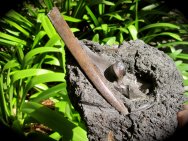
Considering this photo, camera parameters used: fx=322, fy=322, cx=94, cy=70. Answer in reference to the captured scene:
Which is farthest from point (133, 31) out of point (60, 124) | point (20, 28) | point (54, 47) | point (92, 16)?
point (60, 124)

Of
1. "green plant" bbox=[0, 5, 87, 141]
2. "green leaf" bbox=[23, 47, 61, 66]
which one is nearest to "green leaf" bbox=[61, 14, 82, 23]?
"green plant" bbox=[0, 5, 87, 141]

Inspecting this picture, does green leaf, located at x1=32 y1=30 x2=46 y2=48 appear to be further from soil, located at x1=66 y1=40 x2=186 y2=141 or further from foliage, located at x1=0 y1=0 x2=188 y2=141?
soil, located at x1=66 y1=40 x2=186 y2=141

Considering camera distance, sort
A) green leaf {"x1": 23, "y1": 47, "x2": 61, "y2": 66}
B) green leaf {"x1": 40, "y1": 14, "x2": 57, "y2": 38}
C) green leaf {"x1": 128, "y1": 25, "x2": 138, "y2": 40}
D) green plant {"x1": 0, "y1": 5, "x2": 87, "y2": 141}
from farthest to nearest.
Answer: green leaf {"x1": 128, "y1": 25, "x2": 138, "y2": 40} → green leaf {"x1": 40, "y1": 14, "x2": 57, "y2": 38} → green leaf {"x1": 23, "y1": 47, "x2": 61, "y2": 66} → green plant {"x1": 0, "y1": 5, "x2": 87, "y2": 141}

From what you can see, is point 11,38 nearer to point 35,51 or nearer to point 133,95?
point 35,51

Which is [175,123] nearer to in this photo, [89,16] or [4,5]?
[89,16]

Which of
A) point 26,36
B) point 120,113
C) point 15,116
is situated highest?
point 120,113

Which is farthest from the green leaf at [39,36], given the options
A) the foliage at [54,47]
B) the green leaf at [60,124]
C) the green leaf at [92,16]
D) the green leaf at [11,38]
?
the green leaf at [60,124]

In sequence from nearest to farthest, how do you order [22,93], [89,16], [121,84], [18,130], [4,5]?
[121,84], [18,130], [22,93], [89,16], [4,5]

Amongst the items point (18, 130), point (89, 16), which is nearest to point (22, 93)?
point (18, 130)
